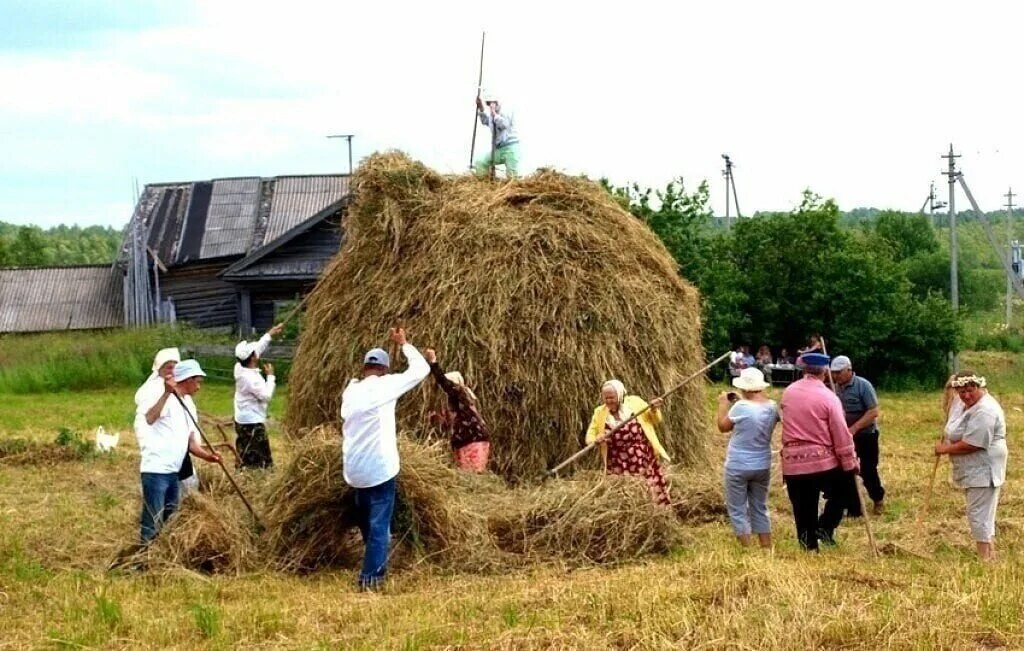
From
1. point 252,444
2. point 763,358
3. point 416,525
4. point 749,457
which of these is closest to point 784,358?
point 763,358

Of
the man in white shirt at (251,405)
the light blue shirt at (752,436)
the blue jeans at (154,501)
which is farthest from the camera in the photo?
the man in white shirt at (251,405)

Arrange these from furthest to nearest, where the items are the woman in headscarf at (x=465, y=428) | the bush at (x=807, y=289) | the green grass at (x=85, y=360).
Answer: the bush at (x=807, y=289), the green grass at (x=85, y=360), the woman in headscarf at (x=465, y=428)

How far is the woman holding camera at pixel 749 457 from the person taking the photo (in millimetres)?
9477

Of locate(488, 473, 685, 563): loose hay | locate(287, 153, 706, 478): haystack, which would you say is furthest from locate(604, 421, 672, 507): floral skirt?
locate(287, 153, 706, 478): haystack

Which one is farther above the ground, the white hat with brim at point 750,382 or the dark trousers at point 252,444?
the white hat with brim at point 750,382

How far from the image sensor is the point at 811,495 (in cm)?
935

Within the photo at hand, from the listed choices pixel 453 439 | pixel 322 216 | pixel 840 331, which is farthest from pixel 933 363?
pixel 453 439

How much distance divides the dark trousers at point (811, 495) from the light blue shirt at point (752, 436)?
9.7 inches

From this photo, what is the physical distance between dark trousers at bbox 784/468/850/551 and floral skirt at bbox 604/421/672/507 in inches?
58.0

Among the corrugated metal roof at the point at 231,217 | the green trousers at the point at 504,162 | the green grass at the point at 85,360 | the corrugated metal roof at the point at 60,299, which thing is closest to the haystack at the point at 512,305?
the green trousers at the point at 504,162

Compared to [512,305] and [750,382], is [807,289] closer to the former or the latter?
[512,305]

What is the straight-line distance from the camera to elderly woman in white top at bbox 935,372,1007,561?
889cm

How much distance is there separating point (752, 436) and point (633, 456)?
1481 mm

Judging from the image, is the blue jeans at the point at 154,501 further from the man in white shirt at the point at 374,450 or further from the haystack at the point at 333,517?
the man in white shirt at the point at 374,450
